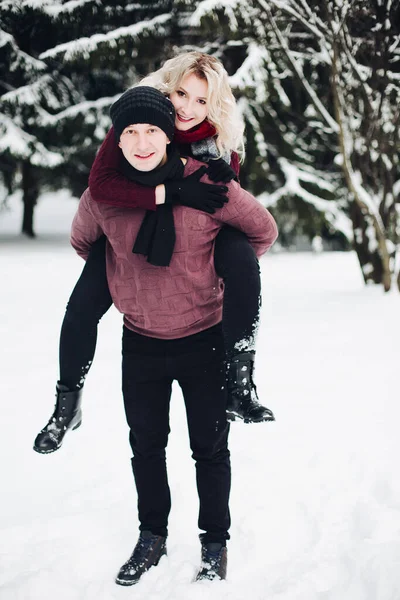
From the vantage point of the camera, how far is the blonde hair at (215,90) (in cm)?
195

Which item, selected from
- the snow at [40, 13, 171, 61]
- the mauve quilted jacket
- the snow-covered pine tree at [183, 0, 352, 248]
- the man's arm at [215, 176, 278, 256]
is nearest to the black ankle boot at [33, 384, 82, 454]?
the mauve quilted jacket

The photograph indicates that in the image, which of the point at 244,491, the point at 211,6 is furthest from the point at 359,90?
the point at 244,491

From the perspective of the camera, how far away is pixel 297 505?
2670 millimetres

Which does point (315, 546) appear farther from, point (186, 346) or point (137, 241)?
point (137, 241)

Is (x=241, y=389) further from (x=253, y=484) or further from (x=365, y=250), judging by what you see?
(x=365, y=250)

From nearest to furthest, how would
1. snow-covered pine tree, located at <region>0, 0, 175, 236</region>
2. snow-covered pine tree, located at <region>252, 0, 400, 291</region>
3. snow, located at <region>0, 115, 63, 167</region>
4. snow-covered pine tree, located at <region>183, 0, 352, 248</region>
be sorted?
snow-covered pine tree, located at <region>252, 0, 400, 291</region>, snow-covered pine tree, located at <region>0, 0, 175, 236</region>, snow-covered pine tree, located at <region>183, 0, 352, 248</region>, snow, located at <region>0, 115, 63, 167</region>

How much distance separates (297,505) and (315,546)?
0.33 metres

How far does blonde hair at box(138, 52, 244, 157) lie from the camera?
6.41 ft

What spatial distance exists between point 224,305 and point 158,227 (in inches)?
12.7

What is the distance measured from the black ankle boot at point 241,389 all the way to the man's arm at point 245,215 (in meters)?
0.39

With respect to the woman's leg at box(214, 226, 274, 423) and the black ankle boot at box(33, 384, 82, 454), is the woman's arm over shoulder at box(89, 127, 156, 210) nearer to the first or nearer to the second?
the woman's leg at box(214, 226, 274, 423)

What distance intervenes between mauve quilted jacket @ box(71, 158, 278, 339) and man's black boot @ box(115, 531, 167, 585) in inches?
31.2

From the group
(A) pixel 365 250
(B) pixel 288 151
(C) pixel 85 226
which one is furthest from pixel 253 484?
(B) pixel 288 151

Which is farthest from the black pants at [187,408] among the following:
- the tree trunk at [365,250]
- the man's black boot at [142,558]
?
the tree trunk at [365,250]
